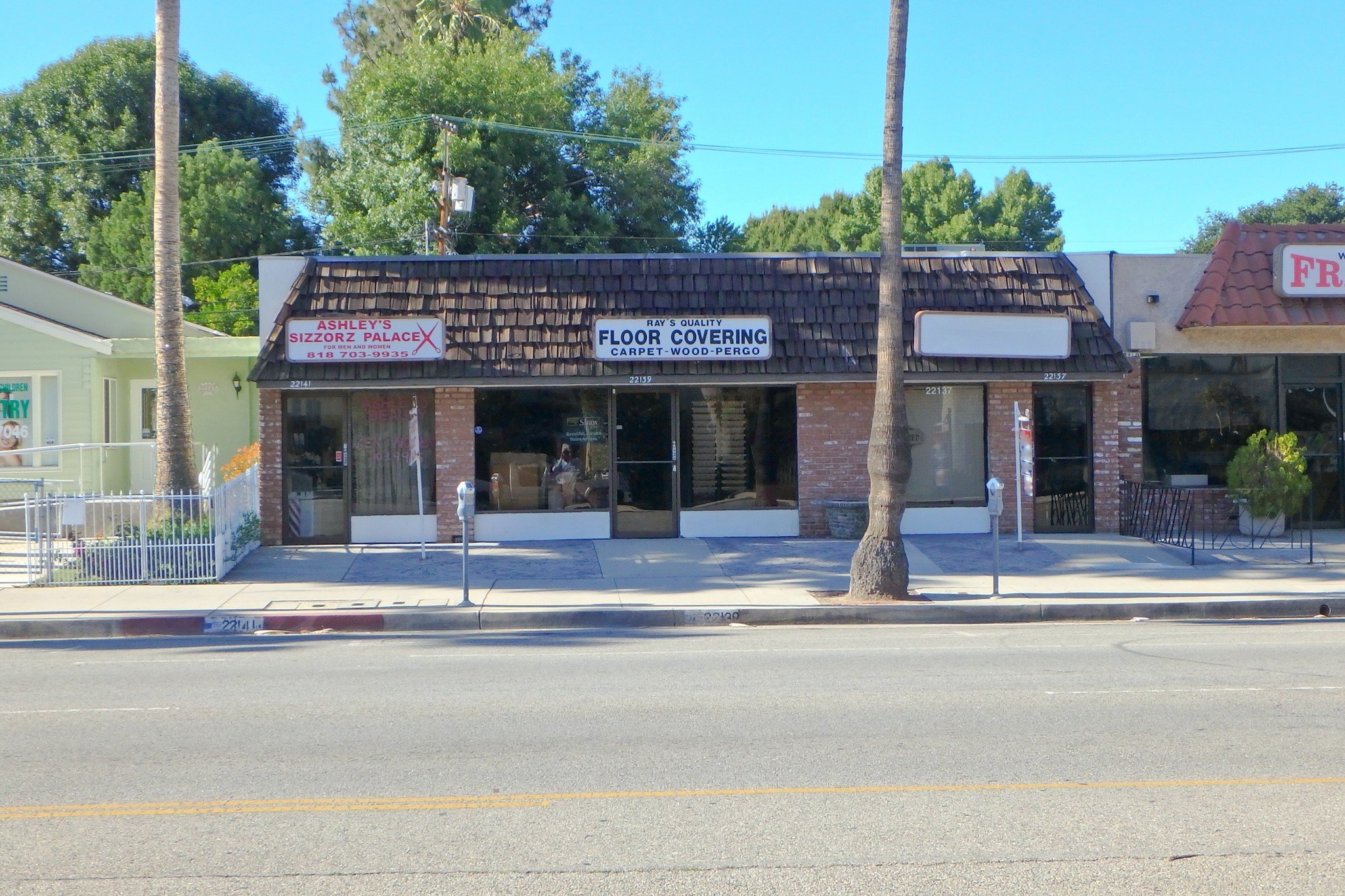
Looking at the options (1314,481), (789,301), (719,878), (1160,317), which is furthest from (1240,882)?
(1314,481)

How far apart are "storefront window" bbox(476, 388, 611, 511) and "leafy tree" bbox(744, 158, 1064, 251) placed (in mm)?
30356

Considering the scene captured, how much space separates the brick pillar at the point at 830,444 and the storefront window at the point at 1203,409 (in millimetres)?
4559

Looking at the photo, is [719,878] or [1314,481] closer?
[719,878]

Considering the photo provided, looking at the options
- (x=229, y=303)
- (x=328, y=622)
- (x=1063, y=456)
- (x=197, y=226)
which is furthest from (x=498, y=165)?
→ (x=328, y=622)

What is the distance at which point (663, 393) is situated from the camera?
17.2 meters

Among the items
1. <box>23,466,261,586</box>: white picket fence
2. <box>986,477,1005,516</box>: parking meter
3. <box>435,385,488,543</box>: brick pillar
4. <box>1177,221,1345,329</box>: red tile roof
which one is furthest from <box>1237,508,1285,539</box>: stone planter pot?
<box>23,466,261,586</box>: white picket fence

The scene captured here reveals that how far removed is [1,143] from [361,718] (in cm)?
4101

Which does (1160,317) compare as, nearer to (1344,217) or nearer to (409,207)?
(409,207)

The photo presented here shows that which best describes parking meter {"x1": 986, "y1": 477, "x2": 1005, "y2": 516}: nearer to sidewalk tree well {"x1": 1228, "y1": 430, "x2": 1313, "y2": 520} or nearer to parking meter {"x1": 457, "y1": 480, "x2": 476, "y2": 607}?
parking meter {"x1": 457, "y1": 480, "x2": 476, "y2": 607}

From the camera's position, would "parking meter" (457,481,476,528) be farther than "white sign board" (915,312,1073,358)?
No

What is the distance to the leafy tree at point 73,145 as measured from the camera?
39.6 meters

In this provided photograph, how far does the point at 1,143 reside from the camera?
40.7 meters

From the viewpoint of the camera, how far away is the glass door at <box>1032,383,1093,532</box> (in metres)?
17.6

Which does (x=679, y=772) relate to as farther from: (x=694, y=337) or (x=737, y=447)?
(x=737, y=447)
